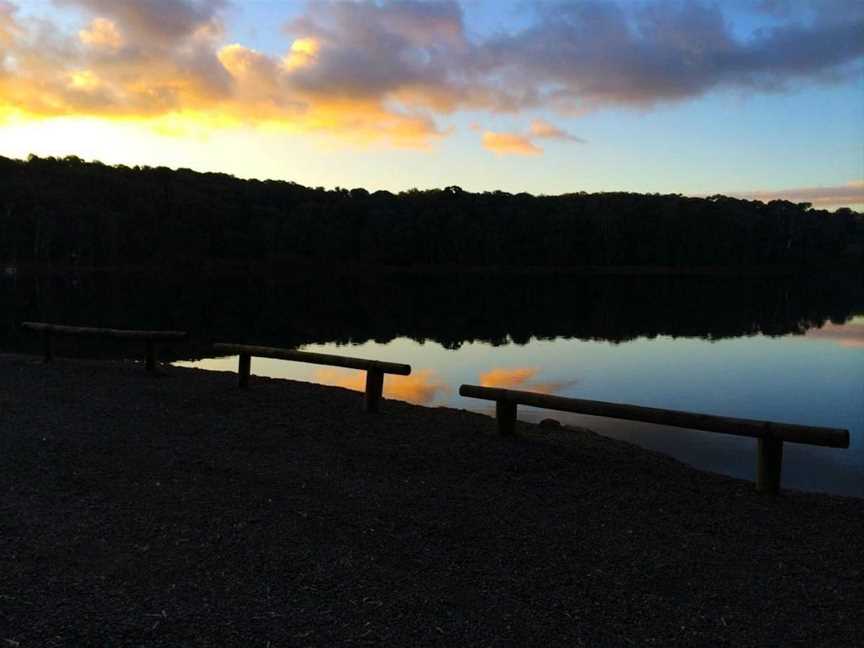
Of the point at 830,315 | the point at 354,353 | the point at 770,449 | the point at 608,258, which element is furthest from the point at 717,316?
the point at 608,258

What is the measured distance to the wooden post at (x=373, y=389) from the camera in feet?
30.9

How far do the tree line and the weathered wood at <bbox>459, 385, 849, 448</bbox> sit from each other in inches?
3830

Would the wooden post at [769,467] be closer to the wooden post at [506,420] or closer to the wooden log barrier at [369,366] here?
the wooden post at [506,420]

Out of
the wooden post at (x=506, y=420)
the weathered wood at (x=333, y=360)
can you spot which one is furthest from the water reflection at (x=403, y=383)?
the wooden post at (x=506, y=420)

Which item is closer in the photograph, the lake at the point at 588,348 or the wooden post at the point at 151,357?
the wooden post at the point at 151,357

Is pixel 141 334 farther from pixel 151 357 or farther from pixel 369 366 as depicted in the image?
pixel 369 366

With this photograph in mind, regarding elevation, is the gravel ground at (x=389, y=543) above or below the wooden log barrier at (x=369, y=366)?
below

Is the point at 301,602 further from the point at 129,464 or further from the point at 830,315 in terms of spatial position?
the point at 830,315

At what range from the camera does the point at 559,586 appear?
4449 millimetres

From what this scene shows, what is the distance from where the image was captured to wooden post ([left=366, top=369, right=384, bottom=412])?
9406 mm

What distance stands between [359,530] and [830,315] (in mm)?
42521

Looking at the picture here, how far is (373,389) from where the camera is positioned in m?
9.45

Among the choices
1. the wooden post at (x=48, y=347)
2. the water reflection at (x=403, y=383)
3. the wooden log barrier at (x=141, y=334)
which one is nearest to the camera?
the wooden log barrier at (x=141, y=334)

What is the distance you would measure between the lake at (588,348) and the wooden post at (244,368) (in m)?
4.40
